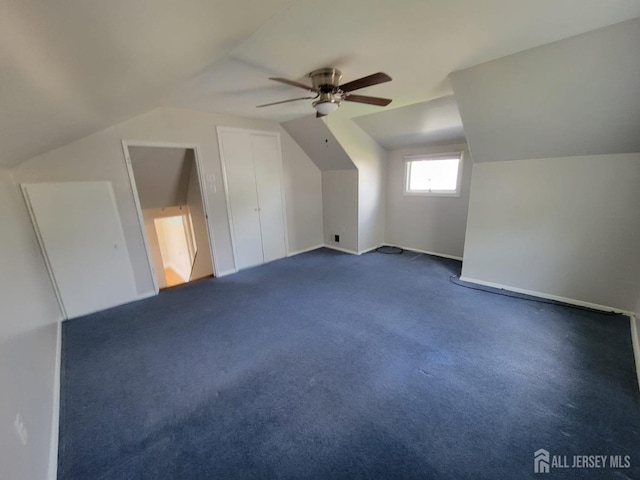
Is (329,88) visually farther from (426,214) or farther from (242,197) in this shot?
(426,214)

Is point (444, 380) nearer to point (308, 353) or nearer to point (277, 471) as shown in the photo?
point (308, 353)

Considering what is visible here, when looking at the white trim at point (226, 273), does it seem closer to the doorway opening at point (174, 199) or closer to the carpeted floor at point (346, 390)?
the doorway opening at point (174, 199)

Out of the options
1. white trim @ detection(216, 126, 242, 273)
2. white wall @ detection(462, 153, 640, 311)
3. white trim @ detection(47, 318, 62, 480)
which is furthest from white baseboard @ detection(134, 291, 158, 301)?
white wall @ detection(462, 153, 640, 311)

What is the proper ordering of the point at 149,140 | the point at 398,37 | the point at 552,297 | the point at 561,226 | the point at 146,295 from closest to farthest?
the point at 398,37
the point at 561,226
the point at 552,297
the point at 149,140
the point at 146,295

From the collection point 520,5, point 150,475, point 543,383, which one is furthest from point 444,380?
point 520,5

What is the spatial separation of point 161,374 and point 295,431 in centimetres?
121

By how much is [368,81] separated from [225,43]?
42.9 inches

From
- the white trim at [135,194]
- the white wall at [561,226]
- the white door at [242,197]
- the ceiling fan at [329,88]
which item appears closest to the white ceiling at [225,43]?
the ceiling fan at [329,88]

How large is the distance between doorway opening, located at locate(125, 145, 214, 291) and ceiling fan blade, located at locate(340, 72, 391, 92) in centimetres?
236

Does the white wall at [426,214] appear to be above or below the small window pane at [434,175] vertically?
below

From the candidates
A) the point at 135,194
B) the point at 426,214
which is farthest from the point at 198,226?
the point at 426,214

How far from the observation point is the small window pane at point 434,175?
14.0 ft

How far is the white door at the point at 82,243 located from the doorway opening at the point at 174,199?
319 mm

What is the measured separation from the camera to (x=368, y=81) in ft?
6.53
